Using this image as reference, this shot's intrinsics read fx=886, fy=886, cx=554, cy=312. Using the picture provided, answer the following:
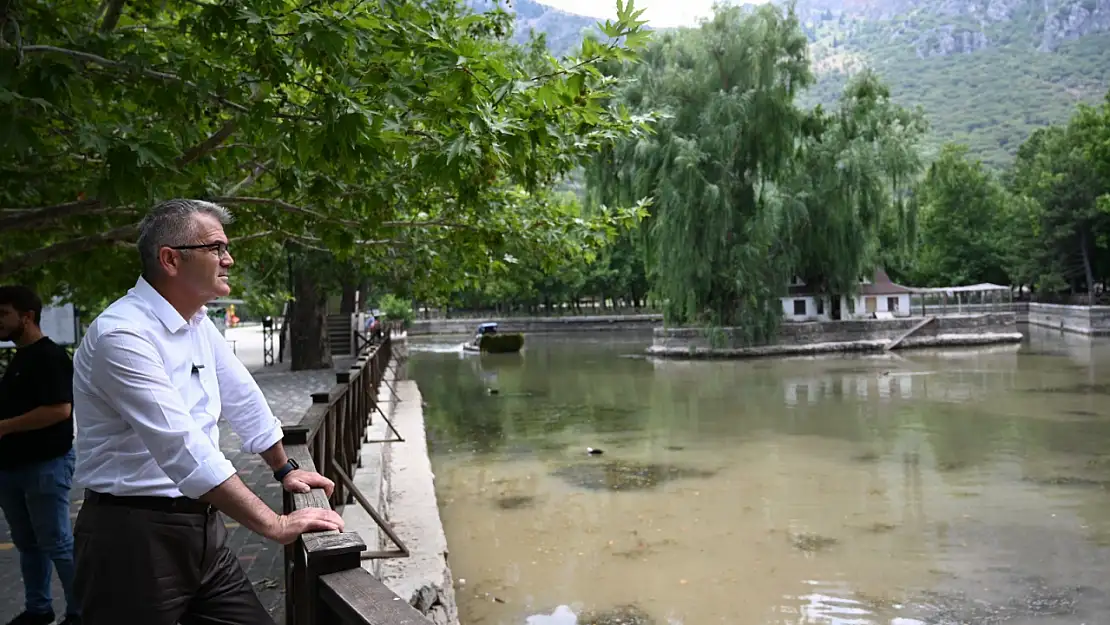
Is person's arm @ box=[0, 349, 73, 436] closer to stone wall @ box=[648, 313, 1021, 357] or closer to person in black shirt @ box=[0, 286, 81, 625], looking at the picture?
person in black shirt @ box=[0, 286, 81, 625]

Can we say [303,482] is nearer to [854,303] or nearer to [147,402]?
[147,402]

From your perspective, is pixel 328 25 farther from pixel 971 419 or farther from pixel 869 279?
pixel 869 279

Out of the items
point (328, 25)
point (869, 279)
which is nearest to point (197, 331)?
point (328, 25)

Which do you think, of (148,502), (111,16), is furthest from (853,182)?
(148,502)

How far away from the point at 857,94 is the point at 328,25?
115ft

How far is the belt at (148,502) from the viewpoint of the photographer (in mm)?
2244

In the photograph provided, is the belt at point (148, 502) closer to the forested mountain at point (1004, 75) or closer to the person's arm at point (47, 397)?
the person's arm at point (47, 397)

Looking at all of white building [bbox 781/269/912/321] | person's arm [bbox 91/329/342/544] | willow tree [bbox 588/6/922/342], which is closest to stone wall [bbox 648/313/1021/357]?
willow tree [bbox 588/6/922/342]

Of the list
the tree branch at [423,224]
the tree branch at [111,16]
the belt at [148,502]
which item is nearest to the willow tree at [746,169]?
the tree branch at [423,224]

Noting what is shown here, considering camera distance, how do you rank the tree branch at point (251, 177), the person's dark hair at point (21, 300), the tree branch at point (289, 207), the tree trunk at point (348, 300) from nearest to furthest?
the person's dark hair at point (21, 300), the tree branch at point (289, 207), the tree branch at point (251, 177), the tree trunk at point (348, 300)

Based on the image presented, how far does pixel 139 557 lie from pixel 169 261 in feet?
2.48

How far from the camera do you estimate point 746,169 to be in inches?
1352

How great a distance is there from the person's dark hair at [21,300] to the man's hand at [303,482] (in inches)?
88.8

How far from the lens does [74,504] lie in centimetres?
766
